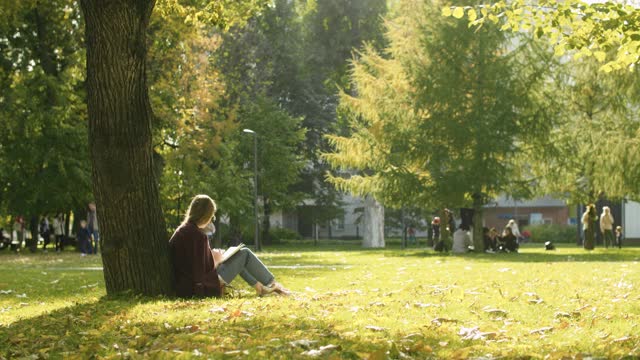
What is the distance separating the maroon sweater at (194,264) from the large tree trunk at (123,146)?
0.21m

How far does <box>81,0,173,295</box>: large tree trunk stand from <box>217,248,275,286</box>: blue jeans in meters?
0.86

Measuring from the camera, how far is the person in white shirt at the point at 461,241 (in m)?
32.5

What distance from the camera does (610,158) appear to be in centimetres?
3098

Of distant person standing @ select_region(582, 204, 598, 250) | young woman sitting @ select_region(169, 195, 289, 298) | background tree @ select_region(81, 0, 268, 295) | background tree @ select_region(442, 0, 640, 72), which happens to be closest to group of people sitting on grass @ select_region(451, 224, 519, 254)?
distant person standing @ select_region(582, 204, 598, 250)

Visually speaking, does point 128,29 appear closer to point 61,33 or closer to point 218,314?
point 218,314

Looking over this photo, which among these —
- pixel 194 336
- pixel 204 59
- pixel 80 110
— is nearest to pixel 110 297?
pixel 194 336

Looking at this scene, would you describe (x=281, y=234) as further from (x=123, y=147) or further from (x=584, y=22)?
(x=123, y=147)

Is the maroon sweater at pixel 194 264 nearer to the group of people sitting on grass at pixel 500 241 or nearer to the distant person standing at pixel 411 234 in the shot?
the group of people sitting on grass at pixel 500 241

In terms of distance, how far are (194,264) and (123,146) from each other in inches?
64.1

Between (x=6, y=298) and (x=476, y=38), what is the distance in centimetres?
2227

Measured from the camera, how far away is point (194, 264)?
37.4 feet

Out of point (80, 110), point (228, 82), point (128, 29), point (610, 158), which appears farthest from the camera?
point (228, 82)

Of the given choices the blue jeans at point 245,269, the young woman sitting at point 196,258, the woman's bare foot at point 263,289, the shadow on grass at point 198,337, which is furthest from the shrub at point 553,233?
the shadow on grass at point 198,337

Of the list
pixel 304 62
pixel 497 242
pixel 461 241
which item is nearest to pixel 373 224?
pixel 304 62
